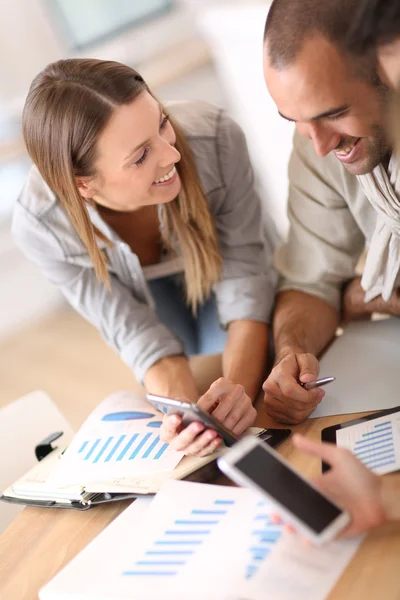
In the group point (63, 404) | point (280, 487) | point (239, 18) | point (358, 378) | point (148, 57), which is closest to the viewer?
point (280, 487)

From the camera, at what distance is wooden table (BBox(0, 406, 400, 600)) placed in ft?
2.66

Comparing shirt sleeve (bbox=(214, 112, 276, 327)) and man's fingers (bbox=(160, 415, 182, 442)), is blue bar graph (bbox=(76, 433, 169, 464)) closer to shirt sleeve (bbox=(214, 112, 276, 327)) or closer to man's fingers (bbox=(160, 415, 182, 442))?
man's fingers (bbox=(160, 415, 182, 442))

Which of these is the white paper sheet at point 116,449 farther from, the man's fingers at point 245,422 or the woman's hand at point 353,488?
the woman's hand at point 353,488

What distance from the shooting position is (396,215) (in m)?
1.19

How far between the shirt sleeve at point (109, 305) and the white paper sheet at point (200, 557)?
0.48 meters

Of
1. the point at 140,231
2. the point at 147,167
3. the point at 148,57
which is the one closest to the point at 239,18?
the point at 148,57

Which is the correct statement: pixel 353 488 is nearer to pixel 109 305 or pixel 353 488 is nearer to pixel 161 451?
pixel 161 451

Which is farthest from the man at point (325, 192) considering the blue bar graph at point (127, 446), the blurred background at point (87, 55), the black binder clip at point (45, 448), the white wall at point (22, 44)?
the white wall at point (22, 44)

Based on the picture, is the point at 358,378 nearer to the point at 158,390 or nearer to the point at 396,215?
the point at 396,215

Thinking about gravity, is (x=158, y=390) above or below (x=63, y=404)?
above

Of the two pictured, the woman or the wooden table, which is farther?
the woman

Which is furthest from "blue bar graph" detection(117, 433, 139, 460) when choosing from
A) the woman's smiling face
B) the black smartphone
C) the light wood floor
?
the light wood floor

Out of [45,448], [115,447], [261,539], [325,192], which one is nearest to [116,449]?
[115,447]

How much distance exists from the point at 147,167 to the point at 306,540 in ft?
2.36
